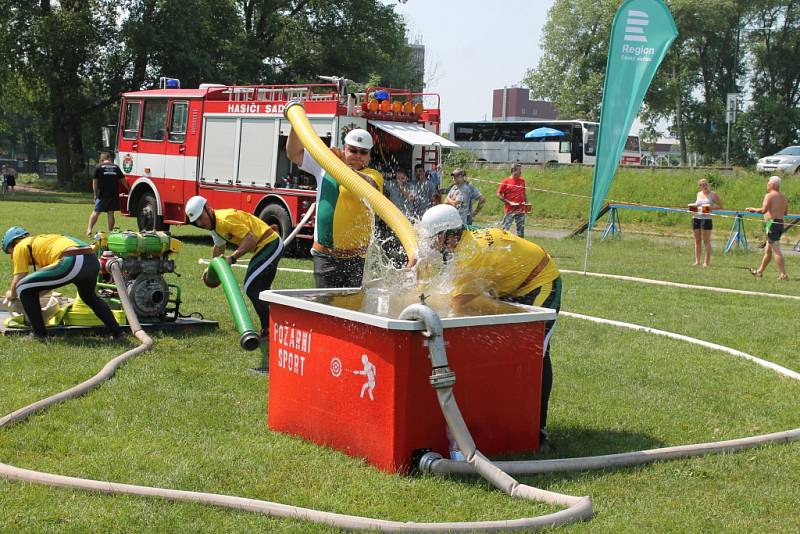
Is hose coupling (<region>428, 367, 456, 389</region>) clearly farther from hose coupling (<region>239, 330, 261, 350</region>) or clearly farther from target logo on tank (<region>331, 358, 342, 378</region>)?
hose coupling (<region>239, 330, 261, 350</region>)

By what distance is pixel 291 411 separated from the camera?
6.00m

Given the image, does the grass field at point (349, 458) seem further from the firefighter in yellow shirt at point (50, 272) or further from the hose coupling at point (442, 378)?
the hose coupling at point (442, 378)

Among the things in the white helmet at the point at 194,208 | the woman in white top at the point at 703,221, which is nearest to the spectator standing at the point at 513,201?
the woman in white top at the point at 703,221

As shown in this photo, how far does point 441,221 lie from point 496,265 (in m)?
0.61

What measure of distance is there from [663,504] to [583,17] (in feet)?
218

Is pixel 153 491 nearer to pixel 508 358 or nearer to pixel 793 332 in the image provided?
pixel 508 358

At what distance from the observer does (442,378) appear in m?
4.98

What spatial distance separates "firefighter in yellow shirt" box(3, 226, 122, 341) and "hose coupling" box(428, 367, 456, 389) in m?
4.61

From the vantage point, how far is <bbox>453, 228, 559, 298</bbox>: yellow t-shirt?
5.62 m

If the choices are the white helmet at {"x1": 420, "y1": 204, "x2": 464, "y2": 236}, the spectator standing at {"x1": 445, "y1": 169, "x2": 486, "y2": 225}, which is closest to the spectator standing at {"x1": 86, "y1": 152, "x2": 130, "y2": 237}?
the spectator standing at {"x1": 445, "y1": 169, "x2": 486, "y2": 225}

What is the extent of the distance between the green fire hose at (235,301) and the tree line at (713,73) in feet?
173

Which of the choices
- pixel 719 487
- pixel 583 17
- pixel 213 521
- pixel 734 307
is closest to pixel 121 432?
pixel 213 521

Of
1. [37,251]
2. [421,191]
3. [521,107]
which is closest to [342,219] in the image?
[37,251]

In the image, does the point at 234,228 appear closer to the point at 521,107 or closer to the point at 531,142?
the point at 531,142
